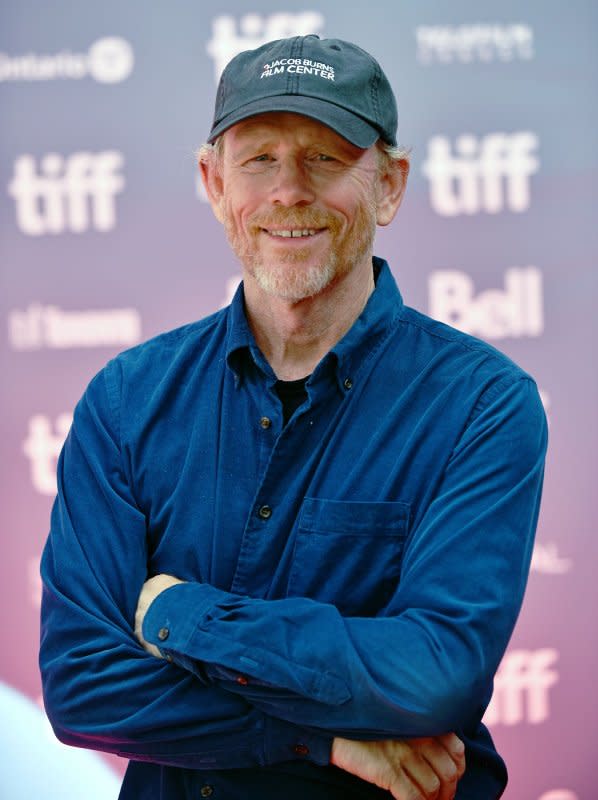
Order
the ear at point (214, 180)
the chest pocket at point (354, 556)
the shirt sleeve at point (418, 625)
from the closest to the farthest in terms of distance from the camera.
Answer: the shirt sleeve at point (418, 625) < the chest pocket at point (354, 556) < the ear at point (214, 180)

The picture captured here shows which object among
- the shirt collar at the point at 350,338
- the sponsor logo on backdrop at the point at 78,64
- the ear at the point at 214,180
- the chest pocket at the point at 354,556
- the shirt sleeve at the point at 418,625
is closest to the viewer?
the shirt sleeve at the point at 418,625

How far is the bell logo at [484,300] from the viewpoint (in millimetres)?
3256

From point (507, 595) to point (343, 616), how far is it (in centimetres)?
22

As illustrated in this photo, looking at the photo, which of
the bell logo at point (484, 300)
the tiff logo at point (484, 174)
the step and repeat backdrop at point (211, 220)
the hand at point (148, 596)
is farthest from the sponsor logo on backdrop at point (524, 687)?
the hand at point (148, 596)

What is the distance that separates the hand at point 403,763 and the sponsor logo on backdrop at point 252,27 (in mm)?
2159

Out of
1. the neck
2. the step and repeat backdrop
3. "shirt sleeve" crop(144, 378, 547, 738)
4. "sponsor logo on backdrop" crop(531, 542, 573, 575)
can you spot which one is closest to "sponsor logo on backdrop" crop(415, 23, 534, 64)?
the step and repeat backdrop

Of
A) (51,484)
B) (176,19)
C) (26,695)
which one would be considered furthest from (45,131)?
(26,695)

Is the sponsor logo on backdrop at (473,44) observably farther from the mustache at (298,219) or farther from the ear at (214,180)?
the mustache at (298,219)

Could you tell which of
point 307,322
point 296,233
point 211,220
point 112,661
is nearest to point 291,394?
point 307,322

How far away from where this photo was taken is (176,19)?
319 cm

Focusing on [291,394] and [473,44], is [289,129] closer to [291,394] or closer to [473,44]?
[291,394]

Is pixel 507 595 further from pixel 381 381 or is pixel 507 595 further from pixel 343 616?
pixel 381 381

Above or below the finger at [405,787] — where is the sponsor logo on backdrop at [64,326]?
above

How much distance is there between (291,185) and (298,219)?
5 cm
